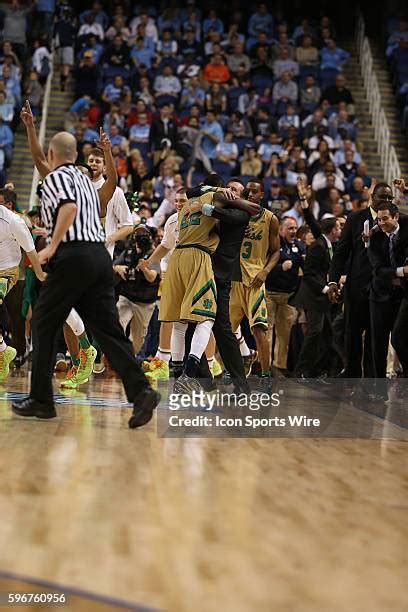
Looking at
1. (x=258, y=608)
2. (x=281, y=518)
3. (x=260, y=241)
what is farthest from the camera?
(x=260, y=241)

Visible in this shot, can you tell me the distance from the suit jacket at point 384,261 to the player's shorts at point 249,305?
3.43 ft

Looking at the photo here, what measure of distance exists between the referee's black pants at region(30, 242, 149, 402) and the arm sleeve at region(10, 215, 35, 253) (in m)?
1.94

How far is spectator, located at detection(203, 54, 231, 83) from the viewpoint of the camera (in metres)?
17.6

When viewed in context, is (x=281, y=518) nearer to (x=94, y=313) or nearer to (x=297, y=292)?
(x=94, y=313)

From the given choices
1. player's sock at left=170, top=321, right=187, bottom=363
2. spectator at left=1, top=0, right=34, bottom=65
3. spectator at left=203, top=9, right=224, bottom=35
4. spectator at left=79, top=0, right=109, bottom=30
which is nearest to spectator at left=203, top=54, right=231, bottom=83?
spectator at left=203, top=9, right=224, bottom=35

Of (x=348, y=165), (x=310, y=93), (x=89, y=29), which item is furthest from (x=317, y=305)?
(x=89, y=29)

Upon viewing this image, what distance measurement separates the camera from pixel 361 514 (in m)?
3.74

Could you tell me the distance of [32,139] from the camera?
22.2 ft

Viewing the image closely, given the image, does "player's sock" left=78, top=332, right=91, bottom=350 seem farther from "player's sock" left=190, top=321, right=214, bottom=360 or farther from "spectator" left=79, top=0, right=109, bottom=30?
"spectator" left=79, top=0, right=109, bottom=30

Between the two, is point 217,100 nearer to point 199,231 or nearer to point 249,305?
point 249,305

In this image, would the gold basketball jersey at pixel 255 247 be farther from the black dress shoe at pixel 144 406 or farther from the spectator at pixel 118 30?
the spectator at pixel 118 30

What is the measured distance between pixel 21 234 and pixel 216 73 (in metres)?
11.0

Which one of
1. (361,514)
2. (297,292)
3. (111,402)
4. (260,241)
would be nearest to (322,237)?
(297,292)

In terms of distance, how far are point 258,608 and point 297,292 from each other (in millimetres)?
8227
